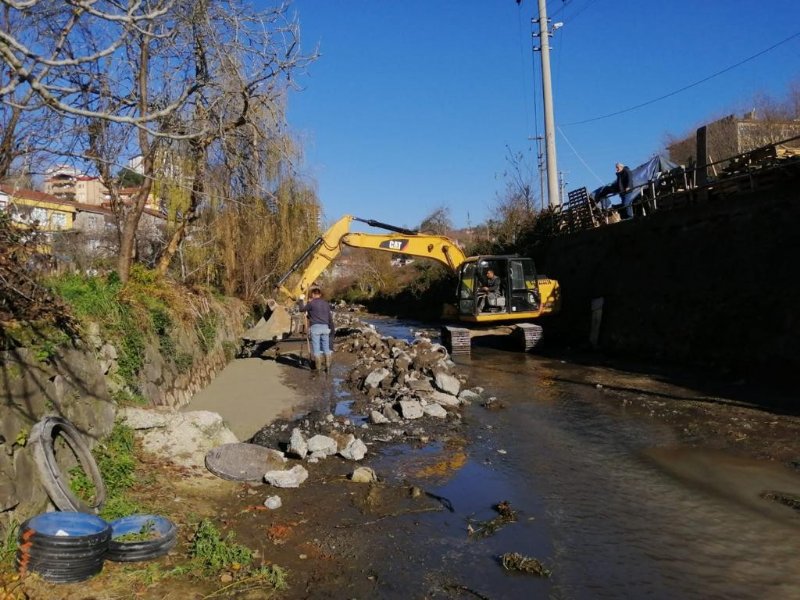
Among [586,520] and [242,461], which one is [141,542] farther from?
[586,520]

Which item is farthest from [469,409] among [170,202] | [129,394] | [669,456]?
[170,202]

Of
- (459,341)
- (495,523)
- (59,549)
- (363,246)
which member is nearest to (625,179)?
(459,341)

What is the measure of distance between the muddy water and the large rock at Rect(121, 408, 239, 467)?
6.64 ft

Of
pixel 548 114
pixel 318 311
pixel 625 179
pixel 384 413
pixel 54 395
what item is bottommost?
pixel 384 413

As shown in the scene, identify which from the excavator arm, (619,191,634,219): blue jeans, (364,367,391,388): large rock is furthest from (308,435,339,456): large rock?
(619,191,634,219): blue jeans

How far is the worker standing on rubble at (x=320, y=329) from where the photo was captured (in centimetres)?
1416

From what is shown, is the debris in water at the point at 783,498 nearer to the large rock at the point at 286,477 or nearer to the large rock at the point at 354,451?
the large rock at the point at 354,451

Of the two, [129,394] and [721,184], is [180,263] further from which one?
[721,184]

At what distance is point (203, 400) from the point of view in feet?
36.6

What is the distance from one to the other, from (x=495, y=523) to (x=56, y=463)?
3.89m

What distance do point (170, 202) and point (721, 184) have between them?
1410cm

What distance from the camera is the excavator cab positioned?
19.5 m

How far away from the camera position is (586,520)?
6.21 metres

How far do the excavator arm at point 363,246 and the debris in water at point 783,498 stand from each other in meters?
12.4
